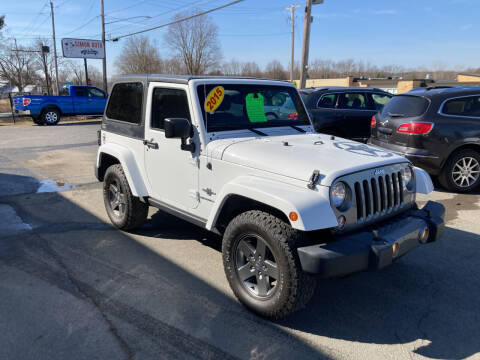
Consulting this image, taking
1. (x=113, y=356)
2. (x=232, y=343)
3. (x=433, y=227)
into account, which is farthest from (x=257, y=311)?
(x=433, y=227)

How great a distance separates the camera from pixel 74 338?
274 centimetres

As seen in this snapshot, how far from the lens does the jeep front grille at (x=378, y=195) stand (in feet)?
9.39

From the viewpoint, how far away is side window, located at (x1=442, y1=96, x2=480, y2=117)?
634cm

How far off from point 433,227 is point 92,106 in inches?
767

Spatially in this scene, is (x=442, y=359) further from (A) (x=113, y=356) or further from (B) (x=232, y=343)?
(A) (x=113, y=356)

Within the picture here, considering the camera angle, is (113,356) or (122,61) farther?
(122,61)

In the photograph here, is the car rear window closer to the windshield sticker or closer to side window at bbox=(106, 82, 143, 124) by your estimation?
the windshield sticker

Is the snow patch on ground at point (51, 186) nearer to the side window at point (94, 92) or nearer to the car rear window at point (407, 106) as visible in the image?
the car rear window at point (407, 106)

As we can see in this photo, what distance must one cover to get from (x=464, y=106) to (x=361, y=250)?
514 centimetres

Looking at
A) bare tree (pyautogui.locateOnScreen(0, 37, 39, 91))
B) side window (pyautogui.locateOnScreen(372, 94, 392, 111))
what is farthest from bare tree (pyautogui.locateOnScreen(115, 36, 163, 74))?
side window (pyautogui.locateOnScreen(372, 94, 392, 111))

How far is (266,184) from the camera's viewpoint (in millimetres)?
2904

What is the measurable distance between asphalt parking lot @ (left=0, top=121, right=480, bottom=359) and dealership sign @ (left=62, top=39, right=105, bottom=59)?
1146 inches

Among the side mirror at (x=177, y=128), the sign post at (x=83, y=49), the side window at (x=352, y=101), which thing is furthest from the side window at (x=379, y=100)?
the sign post at (x=83, y=49)

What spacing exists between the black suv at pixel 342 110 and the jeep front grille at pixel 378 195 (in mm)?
5775
